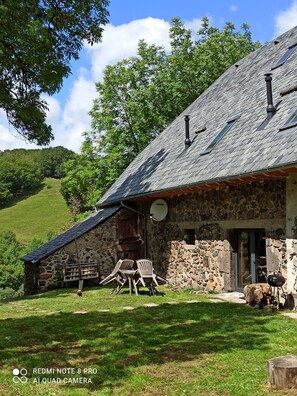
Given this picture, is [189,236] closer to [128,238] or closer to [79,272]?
[128,238]

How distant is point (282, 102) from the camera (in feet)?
34.5

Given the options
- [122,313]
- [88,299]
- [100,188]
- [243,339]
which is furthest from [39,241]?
[243,339]

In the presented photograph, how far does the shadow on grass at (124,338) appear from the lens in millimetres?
5250

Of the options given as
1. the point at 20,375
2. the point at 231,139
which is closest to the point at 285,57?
the point at 231,139

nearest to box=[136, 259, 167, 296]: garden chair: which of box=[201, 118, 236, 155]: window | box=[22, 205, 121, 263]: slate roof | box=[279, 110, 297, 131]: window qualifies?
box=[201, 118, 236, 155]: window

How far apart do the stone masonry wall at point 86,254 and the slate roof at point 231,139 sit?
4.06 ft

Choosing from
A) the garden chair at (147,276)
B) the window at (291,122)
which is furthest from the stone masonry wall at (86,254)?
the window at (291,122)

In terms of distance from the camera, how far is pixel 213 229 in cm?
1144

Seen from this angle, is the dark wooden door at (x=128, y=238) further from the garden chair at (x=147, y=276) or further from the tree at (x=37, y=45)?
the tree at (x=37, y=45)

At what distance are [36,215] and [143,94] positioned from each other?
117 feet

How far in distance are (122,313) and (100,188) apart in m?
18.7

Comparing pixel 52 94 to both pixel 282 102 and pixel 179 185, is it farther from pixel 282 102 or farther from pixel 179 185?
pixel 282 102

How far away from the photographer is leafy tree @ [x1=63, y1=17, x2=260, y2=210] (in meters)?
26.4

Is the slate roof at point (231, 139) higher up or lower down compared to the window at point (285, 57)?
lower down
